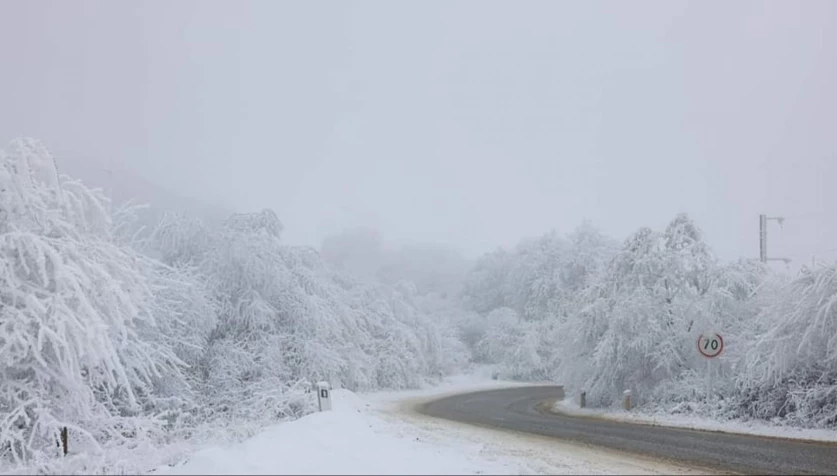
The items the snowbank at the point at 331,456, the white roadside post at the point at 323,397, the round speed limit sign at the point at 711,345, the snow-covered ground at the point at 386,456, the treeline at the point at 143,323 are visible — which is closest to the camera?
the snowbank at the point at 331,456

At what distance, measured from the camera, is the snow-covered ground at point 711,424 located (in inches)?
660

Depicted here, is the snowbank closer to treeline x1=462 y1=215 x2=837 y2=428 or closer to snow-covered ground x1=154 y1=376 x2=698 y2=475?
snow-covered ground x1=154 y1=376 x2=698 y2=475

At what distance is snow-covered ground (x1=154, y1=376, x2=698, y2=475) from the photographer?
933cm

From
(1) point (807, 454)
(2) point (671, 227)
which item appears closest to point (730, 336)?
(2) point (671, 227)

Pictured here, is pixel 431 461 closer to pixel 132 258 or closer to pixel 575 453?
pixel 575 453

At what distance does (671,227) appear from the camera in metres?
29.5

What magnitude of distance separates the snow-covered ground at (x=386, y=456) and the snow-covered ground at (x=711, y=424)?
19.1 ft

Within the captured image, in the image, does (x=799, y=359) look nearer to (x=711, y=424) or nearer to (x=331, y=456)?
(x=711, y=424)

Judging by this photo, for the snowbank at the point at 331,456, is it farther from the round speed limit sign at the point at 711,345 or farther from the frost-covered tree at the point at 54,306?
the round speed limit sign at the point at 711,345

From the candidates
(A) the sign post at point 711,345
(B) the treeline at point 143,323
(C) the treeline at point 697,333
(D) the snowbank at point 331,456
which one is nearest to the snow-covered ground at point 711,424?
(C) the treeline at point 697,333

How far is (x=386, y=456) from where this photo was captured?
10.6 meters

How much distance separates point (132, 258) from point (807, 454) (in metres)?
15.8

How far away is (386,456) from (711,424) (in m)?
12.6

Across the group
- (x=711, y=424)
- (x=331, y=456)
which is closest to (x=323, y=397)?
(x=331, y=456)
